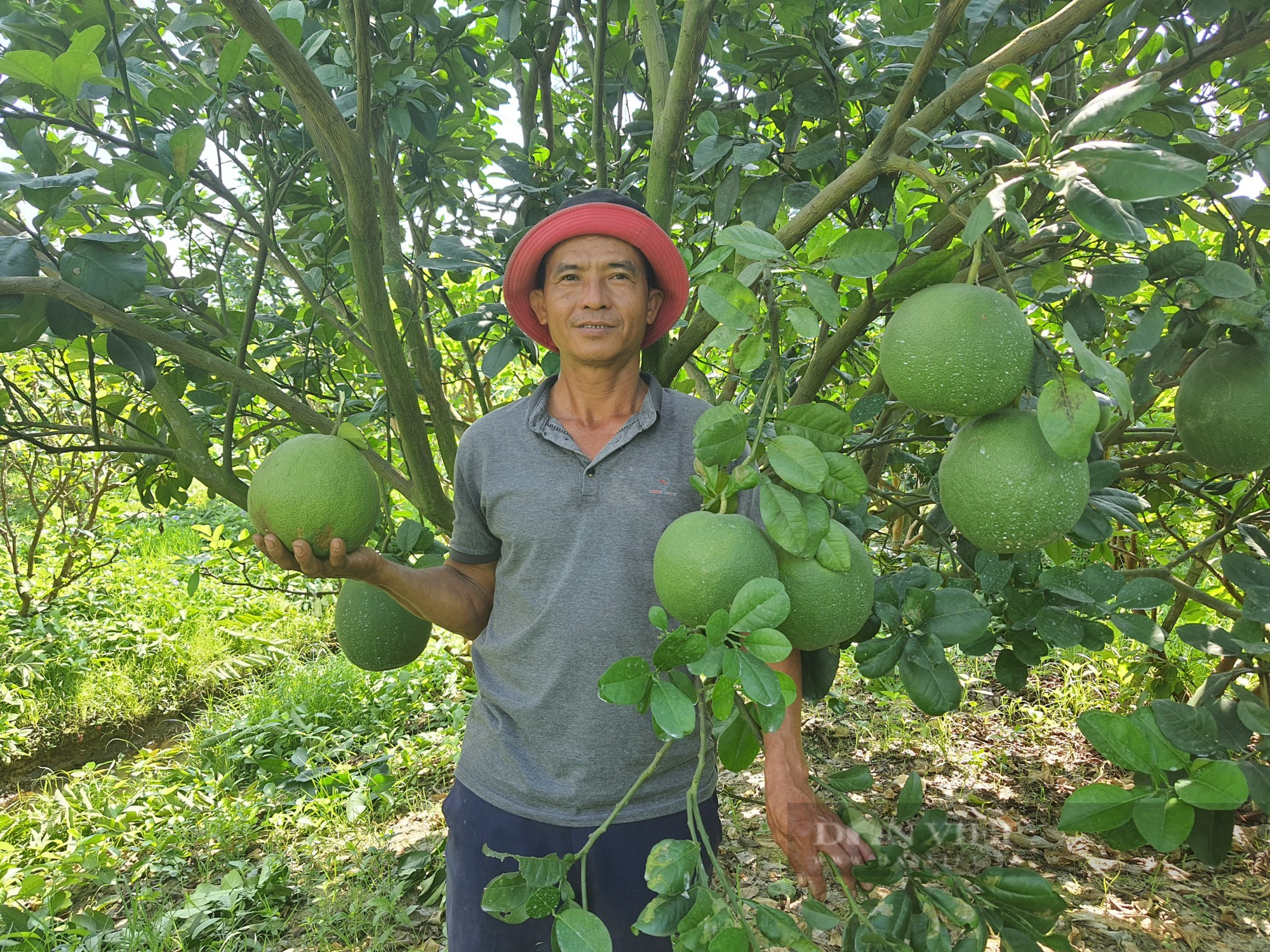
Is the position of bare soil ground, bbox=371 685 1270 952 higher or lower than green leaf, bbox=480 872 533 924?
lower

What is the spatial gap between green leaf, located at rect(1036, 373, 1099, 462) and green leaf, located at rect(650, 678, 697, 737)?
42 centimetres

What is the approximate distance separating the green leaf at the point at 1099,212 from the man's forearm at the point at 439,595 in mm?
1218

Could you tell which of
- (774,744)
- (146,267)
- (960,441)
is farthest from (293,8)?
(774,744)

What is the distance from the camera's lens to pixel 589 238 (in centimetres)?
163

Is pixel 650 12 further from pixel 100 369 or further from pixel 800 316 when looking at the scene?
pixel 100 369

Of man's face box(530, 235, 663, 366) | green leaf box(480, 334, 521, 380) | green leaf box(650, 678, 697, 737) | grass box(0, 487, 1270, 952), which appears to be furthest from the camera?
grass box(0, 487, 1270, 952)

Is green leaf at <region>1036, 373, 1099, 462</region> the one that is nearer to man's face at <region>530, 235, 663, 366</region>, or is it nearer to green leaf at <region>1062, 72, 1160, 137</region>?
green leaf at <region>1062, 72, 1160, 137</region>

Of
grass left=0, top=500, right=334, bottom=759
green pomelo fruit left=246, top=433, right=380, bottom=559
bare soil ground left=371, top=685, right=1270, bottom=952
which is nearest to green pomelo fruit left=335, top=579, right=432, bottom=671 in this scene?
green pomelo fruit left=246, top=433, right=380, bottom=559

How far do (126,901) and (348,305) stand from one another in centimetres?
223

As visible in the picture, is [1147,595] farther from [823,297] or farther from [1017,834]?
[1017,834]

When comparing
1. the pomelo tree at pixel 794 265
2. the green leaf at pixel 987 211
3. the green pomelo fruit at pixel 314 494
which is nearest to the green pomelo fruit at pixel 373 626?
the pomelo tree at pixel 794 265

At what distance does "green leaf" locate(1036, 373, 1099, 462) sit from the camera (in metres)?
0.75

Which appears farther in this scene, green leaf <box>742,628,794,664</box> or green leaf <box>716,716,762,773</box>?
green leaf <box>716,716,762,773</box>

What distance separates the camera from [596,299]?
1.59 metres
